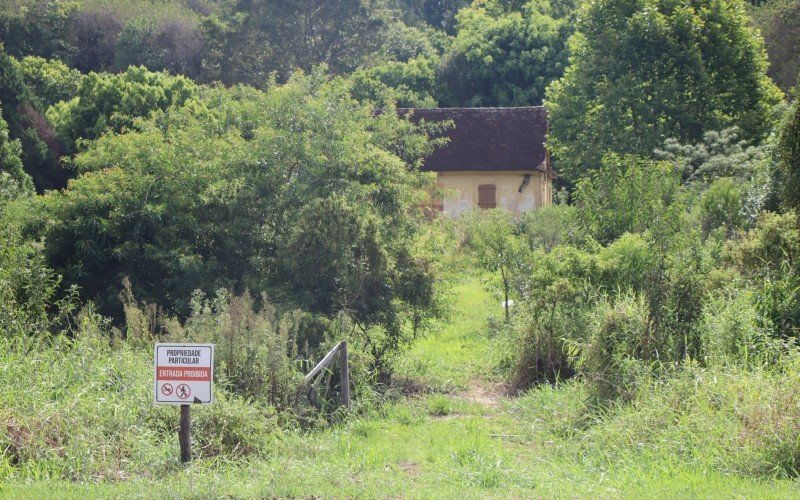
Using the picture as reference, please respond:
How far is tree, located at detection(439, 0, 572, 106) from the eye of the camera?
4722cm

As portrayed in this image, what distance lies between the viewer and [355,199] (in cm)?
1490

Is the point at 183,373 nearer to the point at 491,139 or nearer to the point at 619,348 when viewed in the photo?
the point at 619,348

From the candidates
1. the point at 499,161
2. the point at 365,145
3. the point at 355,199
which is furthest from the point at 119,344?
the point at 499,161

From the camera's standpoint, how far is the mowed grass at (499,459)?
8.42 metres

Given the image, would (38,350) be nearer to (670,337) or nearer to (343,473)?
(343,473)

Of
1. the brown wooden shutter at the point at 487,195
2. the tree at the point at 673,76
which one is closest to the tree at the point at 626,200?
the tree at the point at 673,76

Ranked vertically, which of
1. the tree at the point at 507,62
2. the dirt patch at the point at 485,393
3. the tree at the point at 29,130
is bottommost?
the dirt patch at the point at 485,393

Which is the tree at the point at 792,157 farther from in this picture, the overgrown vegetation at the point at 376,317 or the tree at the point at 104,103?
the tree at the point at 104,103

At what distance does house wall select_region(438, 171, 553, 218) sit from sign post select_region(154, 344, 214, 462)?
30.4 m

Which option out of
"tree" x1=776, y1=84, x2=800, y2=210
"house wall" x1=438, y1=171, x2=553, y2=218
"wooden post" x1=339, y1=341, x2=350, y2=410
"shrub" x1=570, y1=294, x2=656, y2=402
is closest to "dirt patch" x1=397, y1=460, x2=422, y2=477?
"wooden post" x1=339, y1=341, x2=350, y2=410

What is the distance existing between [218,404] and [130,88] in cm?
2593

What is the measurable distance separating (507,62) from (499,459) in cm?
3971

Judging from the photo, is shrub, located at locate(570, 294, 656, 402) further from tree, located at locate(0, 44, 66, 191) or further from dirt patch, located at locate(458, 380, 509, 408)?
tree, located at locate(0, 44, 66, 191)

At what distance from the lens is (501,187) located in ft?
128
